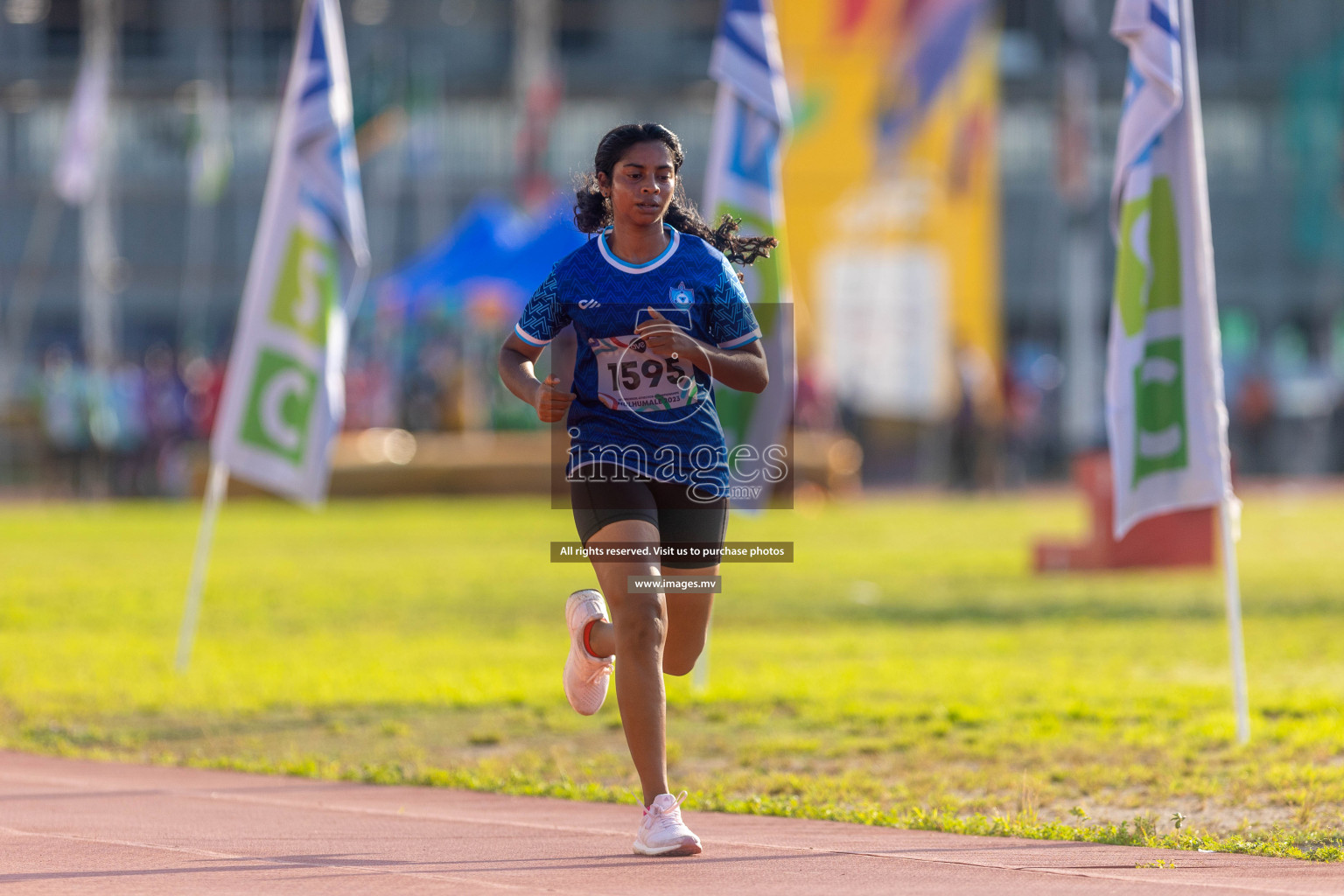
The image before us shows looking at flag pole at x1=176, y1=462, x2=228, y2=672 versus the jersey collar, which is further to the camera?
flag pole at x1=176, y1=462, x2=228, y2=672

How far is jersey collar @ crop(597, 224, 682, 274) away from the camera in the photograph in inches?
231

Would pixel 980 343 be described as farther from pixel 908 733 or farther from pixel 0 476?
pixel 908 733

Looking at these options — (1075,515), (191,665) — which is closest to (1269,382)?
(1075,515)

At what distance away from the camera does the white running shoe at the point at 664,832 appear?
5.70 metres

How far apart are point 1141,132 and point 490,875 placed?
15.6 feet

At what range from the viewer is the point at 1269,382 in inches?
1516

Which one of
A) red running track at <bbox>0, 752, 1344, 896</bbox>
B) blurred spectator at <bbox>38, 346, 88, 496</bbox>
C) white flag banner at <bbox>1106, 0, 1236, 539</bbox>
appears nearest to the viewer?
red running track at <bbox>0, 752, 1344, 896</bbox>

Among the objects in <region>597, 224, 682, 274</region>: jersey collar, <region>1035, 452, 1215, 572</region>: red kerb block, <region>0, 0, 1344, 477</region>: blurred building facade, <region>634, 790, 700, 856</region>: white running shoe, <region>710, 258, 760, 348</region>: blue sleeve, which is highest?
<region>0, 0, 1344, 477</region>: blurred building facade

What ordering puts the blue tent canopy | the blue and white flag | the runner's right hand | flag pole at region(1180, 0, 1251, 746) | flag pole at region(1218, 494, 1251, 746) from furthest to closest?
the blue tent canopy
the blue and white flag
flag pole at region(1180, 0, 1251, 746)
flag pole at region(1218, 494, 1251, 746)
the runner's right hand

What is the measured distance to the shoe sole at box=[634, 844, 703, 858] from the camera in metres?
5.72

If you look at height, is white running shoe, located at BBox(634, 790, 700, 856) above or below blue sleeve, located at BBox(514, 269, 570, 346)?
below

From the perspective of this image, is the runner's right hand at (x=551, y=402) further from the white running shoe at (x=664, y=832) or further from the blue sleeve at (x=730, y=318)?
the white running shoe at (x=664, y=832)

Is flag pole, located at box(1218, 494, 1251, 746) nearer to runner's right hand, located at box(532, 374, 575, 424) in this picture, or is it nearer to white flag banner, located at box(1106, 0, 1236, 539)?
white flag banner, located at box(1106, 0, 1236, 539)

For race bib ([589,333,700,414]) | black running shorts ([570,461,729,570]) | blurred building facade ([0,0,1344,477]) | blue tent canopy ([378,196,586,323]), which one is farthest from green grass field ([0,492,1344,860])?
blurred building facade ([0,0,1344,477])
